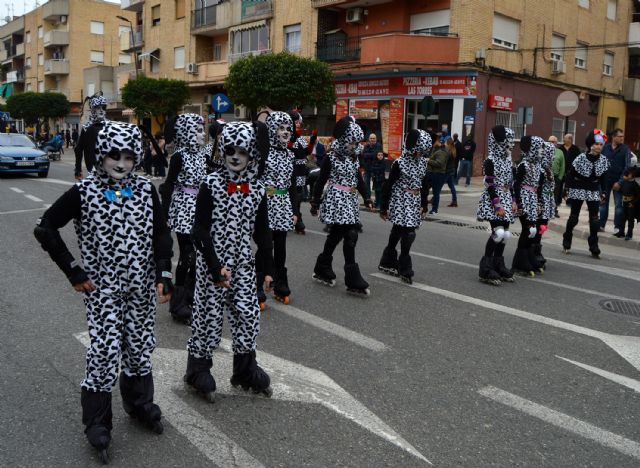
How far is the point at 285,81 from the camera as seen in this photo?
83.4ft

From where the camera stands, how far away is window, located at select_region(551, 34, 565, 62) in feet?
95.7

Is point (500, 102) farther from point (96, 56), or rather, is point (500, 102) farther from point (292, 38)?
point (96, 56)

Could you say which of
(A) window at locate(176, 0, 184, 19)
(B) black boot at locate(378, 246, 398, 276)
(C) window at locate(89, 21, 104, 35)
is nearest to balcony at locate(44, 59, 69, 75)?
(C) window at locate(89, 21, 104, 35)

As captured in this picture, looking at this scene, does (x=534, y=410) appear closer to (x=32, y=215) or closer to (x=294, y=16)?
(x=32, y=215)

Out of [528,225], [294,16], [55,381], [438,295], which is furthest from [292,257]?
[294,16]

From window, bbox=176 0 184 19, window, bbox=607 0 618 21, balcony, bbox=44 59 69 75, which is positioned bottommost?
balcony, bbox=44 59 69 75

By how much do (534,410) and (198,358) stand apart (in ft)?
7.39

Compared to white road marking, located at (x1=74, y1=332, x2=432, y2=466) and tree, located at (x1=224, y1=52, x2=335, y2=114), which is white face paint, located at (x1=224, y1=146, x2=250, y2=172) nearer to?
white road marking, located at (x1=74, y1=332, x2=432, y2=466)

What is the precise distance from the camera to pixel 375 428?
378 cm

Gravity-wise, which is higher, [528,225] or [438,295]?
[528,225]

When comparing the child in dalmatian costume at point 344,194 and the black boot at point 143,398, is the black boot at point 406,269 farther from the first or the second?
the black boot at point 143,398

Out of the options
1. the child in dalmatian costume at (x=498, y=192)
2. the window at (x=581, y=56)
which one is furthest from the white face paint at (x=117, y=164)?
the window at (x=581, y=56)

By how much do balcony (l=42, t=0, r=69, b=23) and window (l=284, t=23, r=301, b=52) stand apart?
1598 inches

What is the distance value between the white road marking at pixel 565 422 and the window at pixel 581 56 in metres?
30.5
